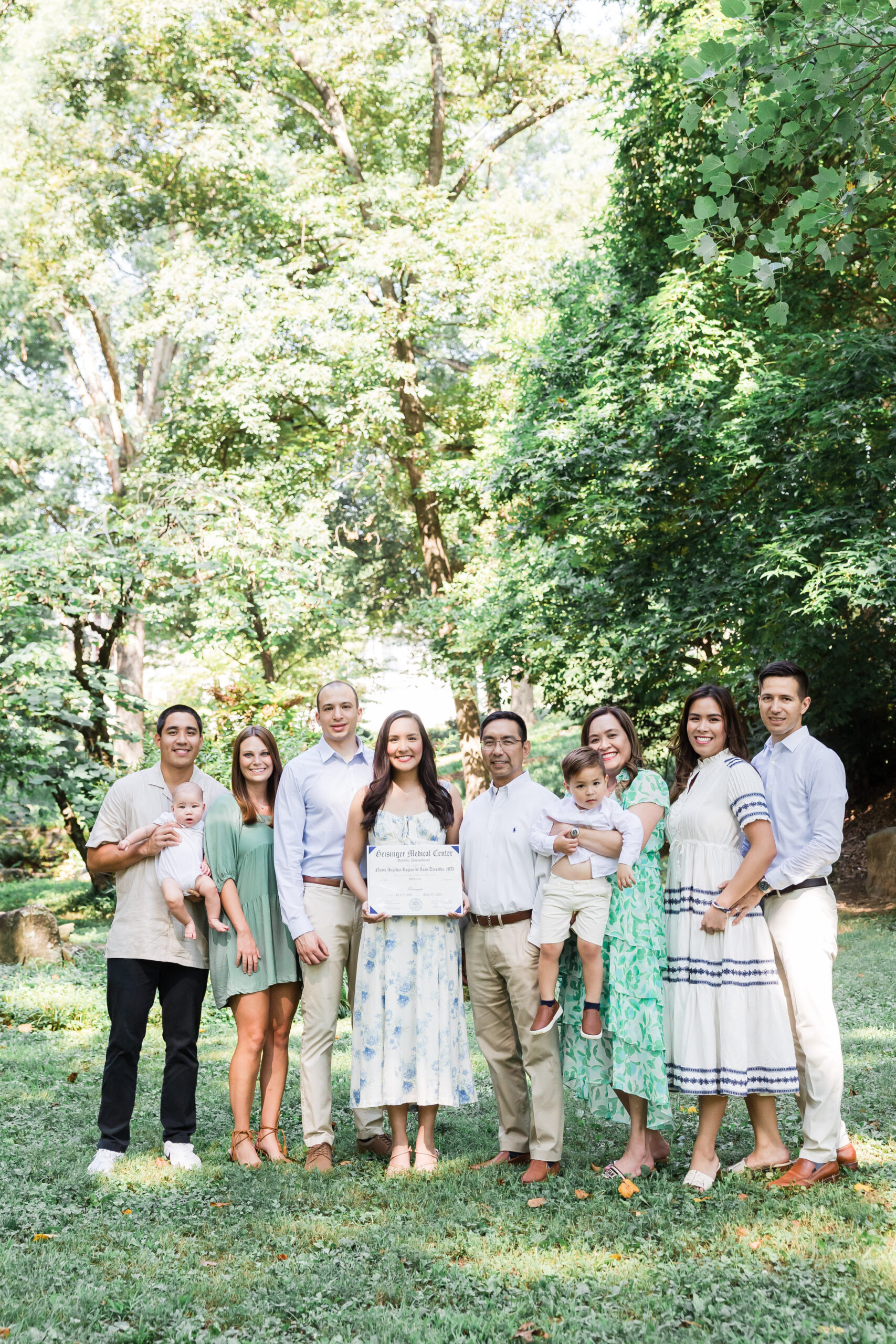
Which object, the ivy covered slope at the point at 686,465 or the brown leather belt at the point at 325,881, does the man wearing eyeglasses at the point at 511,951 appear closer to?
the brown leather belt at the point at 325,881

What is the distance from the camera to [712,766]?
472 cm

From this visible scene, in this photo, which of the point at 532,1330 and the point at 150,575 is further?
the point at 150,575

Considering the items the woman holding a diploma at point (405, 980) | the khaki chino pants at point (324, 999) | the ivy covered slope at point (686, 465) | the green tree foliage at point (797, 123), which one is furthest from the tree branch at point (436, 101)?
the khaki chino pants at point (324, 999)

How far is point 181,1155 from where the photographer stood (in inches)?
198

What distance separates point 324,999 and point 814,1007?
86.8 inches

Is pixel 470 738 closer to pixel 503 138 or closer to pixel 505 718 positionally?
pixel 503 138

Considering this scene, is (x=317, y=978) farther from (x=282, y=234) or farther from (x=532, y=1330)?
(x=282, y=234)

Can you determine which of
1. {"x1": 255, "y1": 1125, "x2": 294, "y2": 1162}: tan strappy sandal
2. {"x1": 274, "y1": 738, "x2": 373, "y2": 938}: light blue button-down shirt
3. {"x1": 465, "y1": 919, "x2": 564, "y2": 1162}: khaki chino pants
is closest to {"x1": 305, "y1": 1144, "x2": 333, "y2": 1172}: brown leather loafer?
{"x1": 255, "y1": 1125, "x2": 294, "y2": 1162}: tan strappy sandal

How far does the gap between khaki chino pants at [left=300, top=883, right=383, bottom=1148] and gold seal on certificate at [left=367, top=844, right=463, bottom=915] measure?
0.36m

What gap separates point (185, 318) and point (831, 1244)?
17298mm

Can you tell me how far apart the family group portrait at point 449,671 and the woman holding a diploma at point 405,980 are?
0.03 meters

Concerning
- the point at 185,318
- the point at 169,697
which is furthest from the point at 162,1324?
the point at 169,697

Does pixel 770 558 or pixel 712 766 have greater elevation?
pixel 770 558

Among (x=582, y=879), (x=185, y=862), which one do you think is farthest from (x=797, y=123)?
(x=185, y=862)
